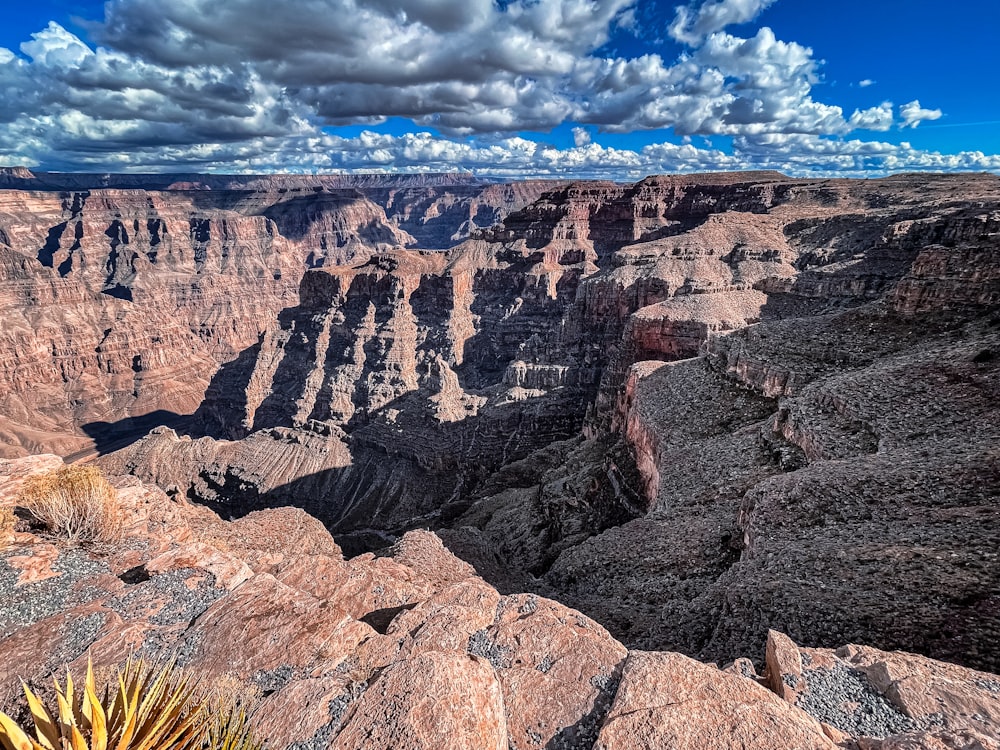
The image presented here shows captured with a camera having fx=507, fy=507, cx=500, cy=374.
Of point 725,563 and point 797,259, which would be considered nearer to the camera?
point 725,563

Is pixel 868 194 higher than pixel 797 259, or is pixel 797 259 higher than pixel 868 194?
pixel 868 194

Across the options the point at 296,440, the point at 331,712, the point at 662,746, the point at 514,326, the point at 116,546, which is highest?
the point at 662,746

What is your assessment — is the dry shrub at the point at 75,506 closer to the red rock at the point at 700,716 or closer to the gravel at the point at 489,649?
the gravel at the point at 489,649

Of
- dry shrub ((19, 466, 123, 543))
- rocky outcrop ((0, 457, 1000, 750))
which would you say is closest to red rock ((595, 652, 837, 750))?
rocky outcrop ((0, 457, 1000, 750))

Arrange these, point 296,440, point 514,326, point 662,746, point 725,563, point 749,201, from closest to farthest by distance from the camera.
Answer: point 662,746, point 725,563, point 296,440, point 514,326, point 749,201

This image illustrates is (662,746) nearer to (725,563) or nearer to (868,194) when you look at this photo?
(725,563)

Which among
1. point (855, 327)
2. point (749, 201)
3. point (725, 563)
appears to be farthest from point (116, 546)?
point (749, 201)

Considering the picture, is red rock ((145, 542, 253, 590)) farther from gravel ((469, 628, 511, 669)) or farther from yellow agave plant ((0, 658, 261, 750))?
gravel ((469, 628, 511, 669))
